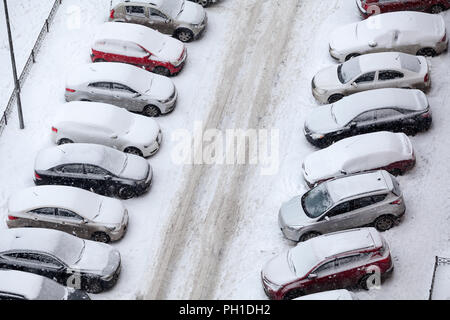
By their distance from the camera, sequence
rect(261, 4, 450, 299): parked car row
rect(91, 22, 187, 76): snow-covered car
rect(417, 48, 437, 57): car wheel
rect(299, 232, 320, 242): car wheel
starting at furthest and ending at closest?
rect(91, 22, 187, 76): snow-covered car
rect(417, 48, 437, 57): car wheel
rect(299, 232, 320, 242): car wheel
rect(261, 4, 450, 299): parked car row

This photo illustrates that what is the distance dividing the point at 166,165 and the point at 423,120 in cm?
844

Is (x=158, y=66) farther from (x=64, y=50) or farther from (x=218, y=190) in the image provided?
(x=218, y=190)

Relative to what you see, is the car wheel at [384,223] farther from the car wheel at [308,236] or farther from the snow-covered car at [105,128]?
the snow-covered car at [105,128]

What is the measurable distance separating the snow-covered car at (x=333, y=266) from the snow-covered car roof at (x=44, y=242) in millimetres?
5447

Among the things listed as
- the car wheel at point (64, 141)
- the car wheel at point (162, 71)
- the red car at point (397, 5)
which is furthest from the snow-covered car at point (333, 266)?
the red car at point (397, 5)

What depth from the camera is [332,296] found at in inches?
826

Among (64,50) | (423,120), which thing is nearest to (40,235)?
(64,50)

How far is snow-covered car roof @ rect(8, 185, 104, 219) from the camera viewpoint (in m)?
23.7

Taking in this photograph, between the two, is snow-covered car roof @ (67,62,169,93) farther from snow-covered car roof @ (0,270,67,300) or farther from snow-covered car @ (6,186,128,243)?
snow-covered car roof @ (0,270,67,300)

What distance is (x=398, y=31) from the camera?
1142 inches

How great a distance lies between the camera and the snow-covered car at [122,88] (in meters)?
27.8

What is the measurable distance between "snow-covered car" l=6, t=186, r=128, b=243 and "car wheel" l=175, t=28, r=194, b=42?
30.9 feet

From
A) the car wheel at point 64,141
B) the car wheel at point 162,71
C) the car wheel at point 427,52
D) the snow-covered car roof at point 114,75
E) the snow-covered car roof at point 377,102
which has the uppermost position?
the snow-covered car roof at point 377,102

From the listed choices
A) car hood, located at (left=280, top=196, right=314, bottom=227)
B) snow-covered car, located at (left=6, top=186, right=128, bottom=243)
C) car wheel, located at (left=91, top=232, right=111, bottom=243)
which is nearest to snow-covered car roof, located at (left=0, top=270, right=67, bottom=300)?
snow-covered car, located at (left=6, top=186, right=128, bottom=243)
